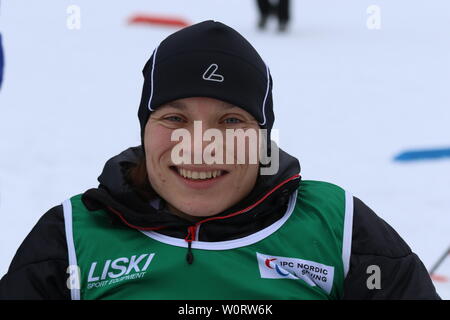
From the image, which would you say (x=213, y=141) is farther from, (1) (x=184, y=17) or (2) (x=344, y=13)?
(2) (x=344, y=13)

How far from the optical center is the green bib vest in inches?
79.6

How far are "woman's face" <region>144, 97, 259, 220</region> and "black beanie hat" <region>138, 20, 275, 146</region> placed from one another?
1.1 inches

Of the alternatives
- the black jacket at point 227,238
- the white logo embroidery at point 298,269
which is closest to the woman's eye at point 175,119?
the black jacket at point 227,238

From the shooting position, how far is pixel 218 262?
204 centimetres

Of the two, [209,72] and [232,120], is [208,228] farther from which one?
[209,72]

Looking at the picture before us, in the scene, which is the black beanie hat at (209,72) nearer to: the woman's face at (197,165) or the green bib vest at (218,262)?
the woman's face at (197,165)

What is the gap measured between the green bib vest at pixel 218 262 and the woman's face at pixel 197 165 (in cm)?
10

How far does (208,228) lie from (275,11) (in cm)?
709

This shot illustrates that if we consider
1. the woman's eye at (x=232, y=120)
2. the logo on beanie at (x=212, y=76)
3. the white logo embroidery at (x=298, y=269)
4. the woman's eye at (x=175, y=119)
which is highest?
the logo on beanie at (x=212, y=76)

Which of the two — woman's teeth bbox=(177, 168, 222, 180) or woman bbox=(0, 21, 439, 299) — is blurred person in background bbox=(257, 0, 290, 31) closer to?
Result: woman bbox=(0, 21, 439, 299)

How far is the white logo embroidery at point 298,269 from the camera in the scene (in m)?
2.07

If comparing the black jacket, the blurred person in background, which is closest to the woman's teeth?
the black jacket

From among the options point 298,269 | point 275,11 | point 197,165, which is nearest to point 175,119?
point 197,165

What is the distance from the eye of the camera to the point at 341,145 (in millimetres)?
5312
